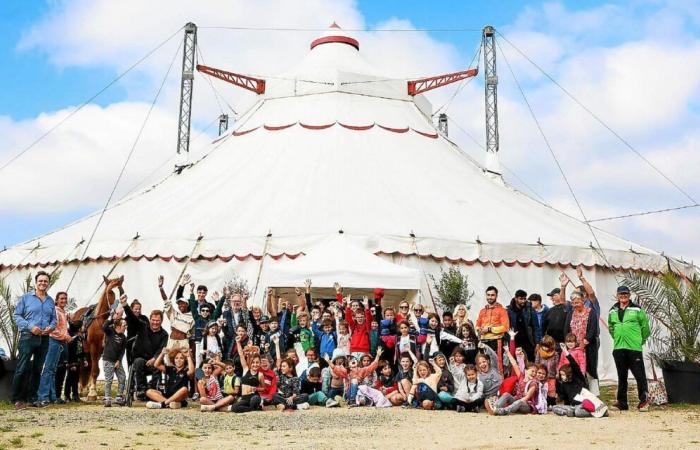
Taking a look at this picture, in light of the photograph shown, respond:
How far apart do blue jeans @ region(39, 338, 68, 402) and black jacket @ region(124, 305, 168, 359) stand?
72 cm

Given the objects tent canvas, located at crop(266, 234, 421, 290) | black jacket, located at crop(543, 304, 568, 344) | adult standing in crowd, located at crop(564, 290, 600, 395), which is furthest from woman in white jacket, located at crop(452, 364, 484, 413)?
tent canvas, located at crop(266, 234, 421, 290)

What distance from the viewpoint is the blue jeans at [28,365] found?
7.70 meters

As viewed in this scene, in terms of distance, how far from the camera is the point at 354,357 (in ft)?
28.1

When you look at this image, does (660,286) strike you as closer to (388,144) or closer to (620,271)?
(620,271)

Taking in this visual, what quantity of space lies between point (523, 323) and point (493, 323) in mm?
401

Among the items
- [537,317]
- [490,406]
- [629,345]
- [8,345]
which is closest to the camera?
[490,406]

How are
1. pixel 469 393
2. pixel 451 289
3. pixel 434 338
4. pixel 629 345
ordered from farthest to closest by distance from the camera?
1. pixel 451 289
2. pixel 434 338
3. pixel 629 345
4. pixel 469 393

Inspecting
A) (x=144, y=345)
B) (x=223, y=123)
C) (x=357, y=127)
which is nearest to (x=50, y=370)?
(x=144, y=345)

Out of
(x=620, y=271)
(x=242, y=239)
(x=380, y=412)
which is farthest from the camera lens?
(x=620, y=271)

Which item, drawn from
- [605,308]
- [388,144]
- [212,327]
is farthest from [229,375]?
[388,144]

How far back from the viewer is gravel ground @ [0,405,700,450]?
5.40 m

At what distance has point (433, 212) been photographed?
12805 mm

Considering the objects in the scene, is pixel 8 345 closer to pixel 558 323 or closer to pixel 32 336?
pixel 32 336

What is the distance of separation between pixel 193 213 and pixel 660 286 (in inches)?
283
